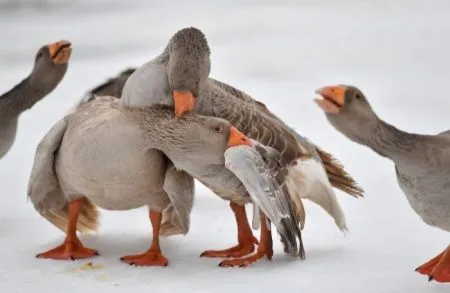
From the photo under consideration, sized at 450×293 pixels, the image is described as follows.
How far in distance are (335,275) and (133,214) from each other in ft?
3.35

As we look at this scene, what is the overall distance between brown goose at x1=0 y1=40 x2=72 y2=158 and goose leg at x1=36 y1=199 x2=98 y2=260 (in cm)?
48

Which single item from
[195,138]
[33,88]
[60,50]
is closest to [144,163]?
[195,138]

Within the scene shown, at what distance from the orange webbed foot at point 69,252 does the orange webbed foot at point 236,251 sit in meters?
0.35

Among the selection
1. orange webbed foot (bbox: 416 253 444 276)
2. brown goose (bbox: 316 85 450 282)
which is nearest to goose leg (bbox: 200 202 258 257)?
orange webbed foot (bbox: 416 253 444 276)

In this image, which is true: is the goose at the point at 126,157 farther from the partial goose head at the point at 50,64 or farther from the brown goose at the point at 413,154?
the brown goose at the point at 413,154

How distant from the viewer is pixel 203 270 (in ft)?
8.68

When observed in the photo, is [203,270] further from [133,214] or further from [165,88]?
[133,214]

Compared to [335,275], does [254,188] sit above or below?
above

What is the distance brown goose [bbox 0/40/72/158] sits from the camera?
304cm

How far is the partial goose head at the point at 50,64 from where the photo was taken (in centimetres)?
301

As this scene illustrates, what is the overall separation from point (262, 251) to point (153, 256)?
0.33 metres

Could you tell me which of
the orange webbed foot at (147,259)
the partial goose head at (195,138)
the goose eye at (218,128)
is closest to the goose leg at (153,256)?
the orange webbed foot at (147,259)

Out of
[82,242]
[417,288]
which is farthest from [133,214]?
[417,288]

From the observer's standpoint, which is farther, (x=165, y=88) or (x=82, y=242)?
(x=82, y=242)
